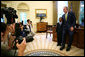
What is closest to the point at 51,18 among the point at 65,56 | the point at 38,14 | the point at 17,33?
the point at 38,14

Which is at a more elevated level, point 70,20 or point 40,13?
point 40,13

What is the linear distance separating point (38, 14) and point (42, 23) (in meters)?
0.80

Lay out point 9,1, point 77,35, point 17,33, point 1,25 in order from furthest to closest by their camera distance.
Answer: point 9,1 < point 77,35 < point 17,33 < point 1,25

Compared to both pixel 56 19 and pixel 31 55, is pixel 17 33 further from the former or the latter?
pixel 56 19

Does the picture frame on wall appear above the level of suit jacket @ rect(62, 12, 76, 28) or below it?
above

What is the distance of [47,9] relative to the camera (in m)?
6.50

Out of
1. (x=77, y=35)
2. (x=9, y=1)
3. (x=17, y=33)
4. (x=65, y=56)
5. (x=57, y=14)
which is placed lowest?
Answer: (x=65, y=56)

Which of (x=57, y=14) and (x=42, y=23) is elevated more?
(x=57, y=14)

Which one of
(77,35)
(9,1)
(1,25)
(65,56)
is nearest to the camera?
(1,25)

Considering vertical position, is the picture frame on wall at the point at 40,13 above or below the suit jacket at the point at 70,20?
above

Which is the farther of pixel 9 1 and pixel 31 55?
pixel 9 1

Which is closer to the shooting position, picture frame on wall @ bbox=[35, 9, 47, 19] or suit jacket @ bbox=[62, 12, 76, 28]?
suit jacket @ bbox=[62, 12, 76, 28]

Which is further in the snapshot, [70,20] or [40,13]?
[40,13]

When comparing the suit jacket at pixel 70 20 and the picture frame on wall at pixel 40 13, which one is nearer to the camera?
the suit jacket at pixel 70 20
